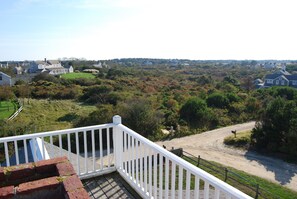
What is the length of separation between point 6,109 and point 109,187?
18793mm

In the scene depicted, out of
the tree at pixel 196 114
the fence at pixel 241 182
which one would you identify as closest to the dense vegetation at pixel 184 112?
the tree at pixel 196 114

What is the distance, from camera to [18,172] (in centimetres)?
161

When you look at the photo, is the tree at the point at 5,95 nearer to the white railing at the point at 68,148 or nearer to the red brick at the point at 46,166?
the white railing at the point at 68,148

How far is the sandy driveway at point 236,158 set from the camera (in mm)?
10086

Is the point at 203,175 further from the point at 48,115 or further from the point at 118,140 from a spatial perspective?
the point at 48,115

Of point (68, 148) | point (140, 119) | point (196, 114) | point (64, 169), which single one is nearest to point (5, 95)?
point (140, 119)

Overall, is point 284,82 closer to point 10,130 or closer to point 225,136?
point 225,136

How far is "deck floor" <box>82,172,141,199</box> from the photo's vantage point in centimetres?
287

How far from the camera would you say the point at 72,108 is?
67.7ft

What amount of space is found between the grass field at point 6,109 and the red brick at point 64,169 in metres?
16.6

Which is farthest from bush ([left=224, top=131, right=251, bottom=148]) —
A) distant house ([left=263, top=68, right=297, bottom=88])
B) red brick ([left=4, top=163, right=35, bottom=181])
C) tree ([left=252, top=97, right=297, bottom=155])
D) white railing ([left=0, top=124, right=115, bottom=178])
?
distant house ([left=263, top=68, right=297, bottom=88])

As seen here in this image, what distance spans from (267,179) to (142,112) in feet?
22.8

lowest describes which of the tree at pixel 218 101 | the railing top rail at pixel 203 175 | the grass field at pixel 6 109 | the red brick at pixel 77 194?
the grass field at pixel 6 109

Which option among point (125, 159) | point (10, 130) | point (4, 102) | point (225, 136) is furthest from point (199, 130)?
point (4, 102)
